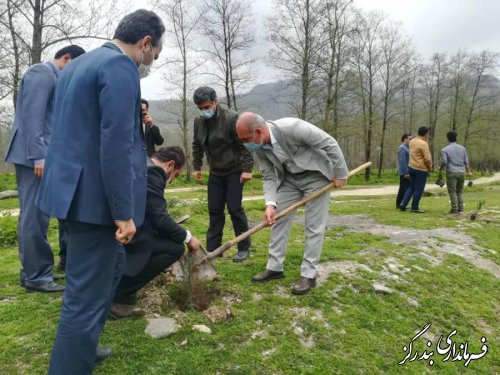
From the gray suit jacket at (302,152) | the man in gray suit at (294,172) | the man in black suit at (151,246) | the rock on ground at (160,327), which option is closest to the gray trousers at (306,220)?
the man in gray suit at (294,172)

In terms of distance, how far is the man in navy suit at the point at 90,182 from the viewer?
85.0 inches

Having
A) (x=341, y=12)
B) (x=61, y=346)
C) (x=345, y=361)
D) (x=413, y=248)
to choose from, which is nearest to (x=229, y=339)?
(x=345, y=361)

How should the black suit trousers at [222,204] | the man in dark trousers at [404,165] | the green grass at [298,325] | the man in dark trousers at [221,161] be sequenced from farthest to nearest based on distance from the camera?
the man in dark trousers at [404,165] < the black suit trousers at [222,204] < the man in dark trousers at [221,161] < the green grass at [298,325]

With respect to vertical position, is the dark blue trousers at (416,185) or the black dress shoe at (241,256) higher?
the dark blue trousers at (416,185)

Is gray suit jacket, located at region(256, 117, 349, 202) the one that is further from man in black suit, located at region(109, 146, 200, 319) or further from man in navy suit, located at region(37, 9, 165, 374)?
man in navy suit, located at region(37, 9, 165, 374)

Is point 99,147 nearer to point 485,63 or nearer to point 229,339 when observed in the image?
point 229,339

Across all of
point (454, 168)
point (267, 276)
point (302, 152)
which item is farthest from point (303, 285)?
point (454, 168)

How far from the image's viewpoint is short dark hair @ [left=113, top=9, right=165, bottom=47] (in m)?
2.40

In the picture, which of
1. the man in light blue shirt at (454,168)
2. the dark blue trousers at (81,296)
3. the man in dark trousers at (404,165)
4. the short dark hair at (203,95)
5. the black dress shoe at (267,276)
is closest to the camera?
the dark blue trousers at (81,296)

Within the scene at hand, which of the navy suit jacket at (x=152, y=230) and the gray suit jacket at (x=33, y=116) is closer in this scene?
the navy suit jacket at (x=152, y=230)

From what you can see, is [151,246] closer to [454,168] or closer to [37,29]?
[454,168]

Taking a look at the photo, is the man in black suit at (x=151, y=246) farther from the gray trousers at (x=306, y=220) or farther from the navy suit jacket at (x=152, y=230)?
the gray trousers at (x=306, y=220)

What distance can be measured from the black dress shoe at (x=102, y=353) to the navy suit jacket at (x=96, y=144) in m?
1.17

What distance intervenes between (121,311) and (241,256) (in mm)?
2081
